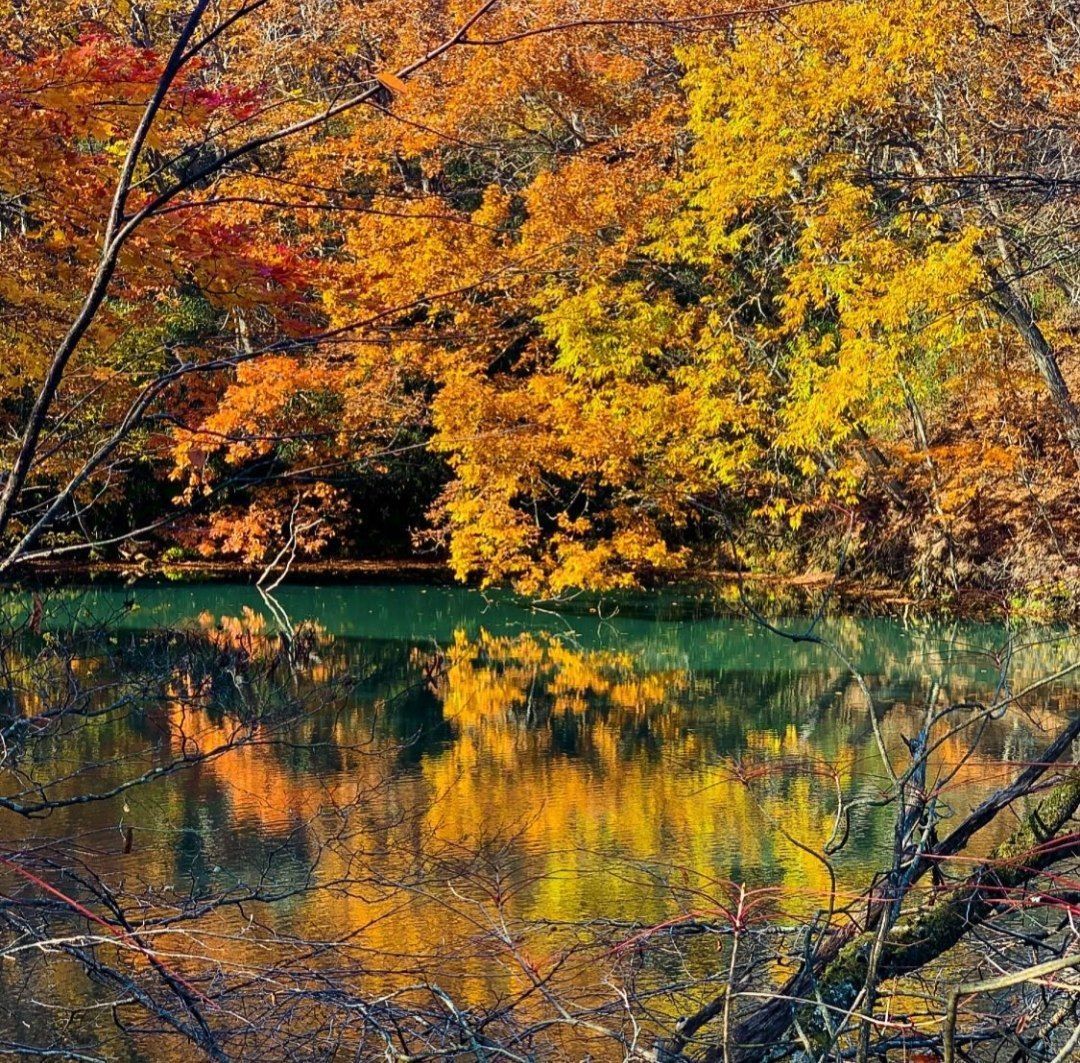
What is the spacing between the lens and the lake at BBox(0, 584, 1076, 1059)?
4809mm

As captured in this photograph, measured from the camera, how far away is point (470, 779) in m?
8.57

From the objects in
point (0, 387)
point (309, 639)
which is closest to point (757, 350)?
point (309, 639)

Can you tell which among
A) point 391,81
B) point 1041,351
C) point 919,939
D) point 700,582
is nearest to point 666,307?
point 1041,351

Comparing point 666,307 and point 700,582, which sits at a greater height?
point 666,307

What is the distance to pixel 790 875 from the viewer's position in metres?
6.33

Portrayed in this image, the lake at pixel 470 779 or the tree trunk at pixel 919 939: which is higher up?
the tree trunk at pixel 919 939

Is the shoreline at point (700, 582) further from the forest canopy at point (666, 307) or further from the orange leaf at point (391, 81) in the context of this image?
the orange leaf at point (391, 81)

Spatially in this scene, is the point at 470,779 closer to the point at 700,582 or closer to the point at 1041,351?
the point at 1041,351

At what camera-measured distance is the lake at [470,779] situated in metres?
4.81

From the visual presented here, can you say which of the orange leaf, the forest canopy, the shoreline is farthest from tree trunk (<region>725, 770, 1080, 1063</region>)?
the shoreline

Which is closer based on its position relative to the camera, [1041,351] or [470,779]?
[470,779]

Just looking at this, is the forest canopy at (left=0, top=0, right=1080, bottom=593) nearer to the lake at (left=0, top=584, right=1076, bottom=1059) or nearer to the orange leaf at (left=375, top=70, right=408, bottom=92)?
the lake at (left=0, top=584, right=1076, bottom=1059)

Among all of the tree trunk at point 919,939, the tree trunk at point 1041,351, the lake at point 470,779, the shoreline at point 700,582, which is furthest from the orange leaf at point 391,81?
the tree trunk at point 1041,351

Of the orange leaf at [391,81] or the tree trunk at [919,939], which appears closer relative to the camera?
the orange leaf at [391,81]
